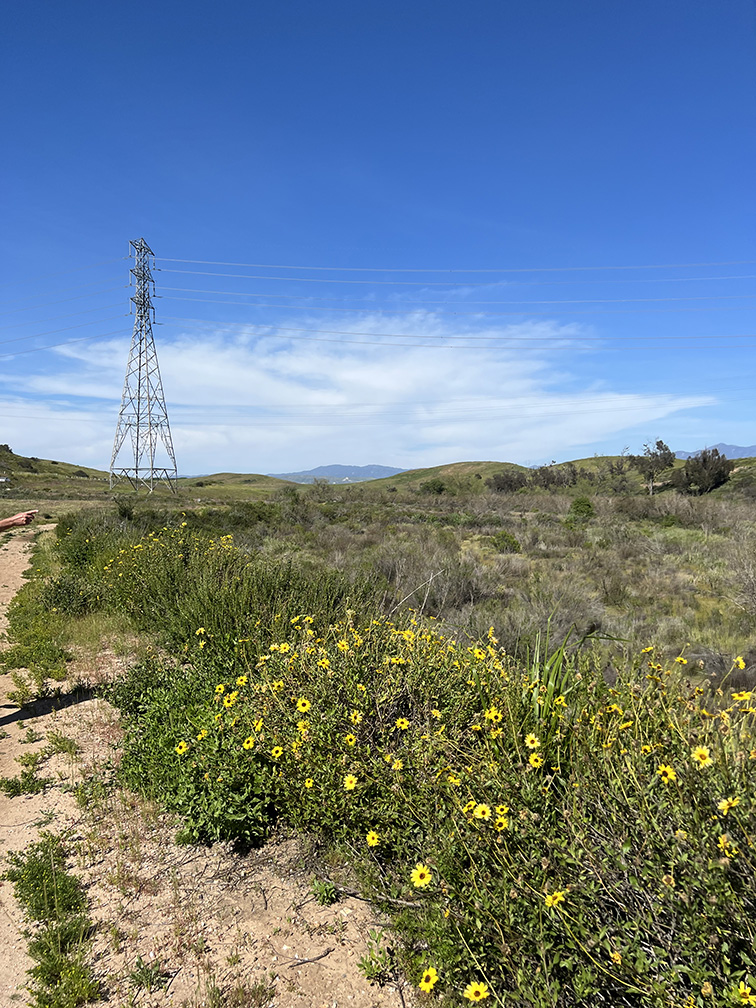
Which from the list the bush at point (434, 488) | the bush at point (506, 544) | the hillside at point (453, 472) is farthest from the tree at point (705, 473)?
the hillside at point (453, 472)

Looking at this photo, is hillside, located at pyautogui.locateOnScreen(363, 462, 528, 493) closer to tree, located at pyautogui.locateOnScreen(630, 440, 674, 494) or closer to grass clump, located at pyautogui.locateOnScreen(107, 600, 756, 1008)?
tree, located at pyautogui.locateOnScreen(630, 440, 674, 494)

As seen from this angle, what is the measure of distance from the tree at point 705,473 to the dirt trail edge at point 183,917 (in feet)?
122

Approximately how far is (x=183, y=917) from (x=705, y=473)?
38.9m

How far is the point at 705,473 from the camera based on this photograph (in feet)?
114

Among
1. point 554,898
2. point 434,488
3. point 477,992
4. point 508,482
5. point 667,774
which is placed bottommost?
point 477,992

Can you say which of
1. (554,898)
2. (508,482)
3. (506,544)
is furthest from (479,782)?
(508,482)

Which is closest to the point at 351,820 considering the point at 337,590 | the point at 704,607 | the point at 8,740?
the point at 8,740

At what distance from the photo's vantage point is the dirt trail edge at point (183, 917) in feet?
7.43

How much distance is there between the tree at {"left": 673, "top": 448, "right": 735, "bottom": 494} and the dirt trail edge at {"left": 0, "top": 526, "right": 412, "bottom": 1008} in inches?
1469

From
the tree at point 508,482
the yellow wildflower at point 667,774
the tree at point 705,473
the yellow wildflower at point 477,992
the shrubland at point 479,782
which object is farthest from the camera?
the tree at point 508,482

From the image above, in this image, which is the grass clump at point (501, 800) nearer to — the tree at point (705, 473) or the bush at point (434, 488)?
the tree at point (705, 473)

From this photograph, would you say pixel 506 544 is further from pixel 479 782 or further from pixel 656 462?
pixel 656 462

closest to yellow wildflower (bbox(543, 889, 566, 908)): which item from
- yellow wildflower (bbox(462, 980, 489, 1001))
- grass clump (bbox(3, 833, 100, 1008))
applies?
yellow wildflower (bbox(462, 980, 489, 1001))

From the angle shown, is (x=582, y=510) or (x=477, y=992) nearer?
(x=477, y=992)
